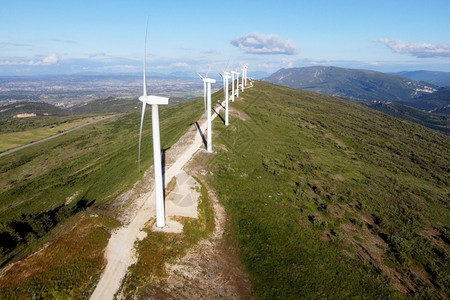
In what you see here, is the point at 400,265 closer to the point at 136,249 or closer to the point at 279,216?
the point at 279,216

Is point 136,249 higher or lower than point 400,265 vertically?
higher

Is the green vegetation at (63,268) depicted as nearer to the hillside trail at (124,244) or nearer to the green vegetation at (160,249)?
the hillside trail at (124,244)

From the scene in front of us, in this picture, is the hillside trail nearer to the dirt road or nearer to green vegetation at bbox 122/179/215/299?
the dirt road

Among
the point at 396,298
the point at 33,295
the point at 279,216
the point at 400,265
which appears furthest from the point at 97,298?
the point at 400,265

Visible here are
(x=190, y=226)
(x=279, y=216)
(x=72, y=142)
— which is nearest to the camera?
(x=190, y=226)

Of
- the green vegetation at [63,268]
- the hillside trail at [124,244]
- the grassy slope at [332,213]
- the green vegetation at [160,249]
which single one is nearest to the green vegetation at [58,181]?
the hillside trail at [124,244]

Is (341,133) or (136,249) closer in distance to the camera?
(136,249)

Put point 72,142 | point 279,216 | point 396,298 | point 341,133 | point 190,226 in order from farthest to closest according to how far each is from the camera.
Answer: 1. point 72,142
2. point 341,133
3. point 279,216
4. point 190,226
5. point 396,298
